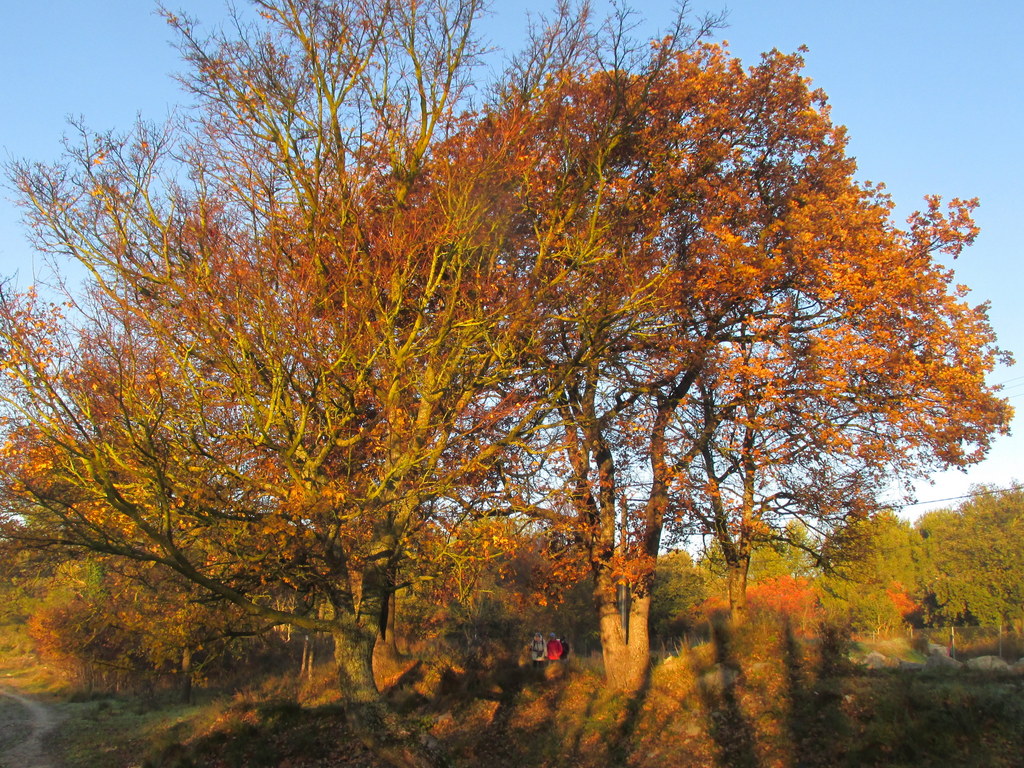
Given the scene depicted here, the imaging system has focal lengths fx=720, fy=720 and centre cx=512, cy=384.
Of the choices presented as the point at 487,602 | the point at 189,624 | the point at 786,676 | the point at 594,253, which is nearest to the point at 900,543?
the point at 487,602

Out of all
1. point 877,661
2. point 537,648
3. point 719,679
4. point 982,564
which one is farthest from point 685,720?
point 982,564

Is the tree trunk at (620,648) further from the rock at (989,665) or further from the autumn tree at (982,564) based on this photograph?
Answer: the autumn tree at (982,564)

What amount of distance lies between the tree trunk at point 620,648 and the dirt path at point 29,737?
1353 cm

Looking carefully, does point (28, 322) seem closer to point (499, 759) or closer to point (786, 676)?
point (499, 759)

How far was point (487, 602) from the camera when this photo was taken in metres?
33.9

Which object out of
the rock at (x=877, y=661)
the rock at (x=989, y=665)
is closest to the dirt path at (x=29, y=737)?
the rock at (x=877, y=661)

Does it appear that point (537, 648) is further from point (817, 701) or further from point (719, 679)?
point (817, 701)

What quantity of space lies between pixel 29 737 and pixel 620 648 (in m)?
18.9

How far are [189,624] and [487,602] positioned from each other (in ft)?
83.6

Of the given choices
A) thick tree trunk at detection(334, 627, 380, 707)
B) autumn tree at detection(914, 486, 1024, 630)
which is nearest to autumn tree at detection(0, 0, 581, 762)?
thick tree trunk at detection(334, 627, 380, 707)

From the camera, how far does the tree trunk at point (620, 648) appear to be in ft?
47.3

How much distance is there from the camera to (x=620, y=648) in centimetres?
1458

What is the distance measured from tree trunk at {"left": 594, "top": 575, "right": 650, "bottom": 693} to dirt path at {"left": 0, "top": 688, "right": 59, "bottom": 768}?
13.5 metres

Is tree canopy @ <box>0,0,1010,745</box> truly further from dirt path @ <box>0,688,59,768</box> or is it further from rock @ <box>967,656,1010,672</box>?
dirt path @ <box>0,688,59,768</box>
